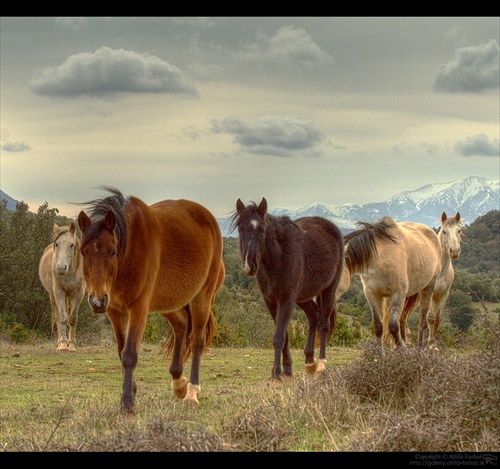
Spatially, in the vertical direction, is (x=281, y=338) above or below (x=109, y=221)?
below

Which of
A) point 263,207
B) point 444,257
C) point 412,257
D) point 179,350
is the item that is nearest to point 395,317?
point 412,257

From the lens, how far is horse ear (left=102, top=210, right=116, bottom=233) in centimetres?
622

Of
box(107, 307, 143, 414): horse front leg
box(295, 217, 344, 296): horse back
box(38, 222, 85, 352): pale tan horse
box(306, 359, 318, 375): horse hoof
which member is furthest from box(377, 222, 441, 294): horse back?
box(38, 222, 85, 352): pale tan horse

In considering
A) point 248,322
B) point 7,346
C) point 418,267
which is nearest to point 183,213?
point 418,267

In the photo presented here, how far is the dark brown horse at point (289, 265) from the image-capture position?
859 centimetres

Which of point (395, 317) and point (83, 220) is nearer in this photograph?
point (83, 220)

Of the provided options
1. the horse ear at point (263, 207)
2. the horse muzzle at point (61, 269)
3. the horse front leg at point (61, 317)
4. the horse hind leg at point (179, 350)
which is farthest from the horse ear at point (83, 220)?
the horse front leg at point (61, 317)

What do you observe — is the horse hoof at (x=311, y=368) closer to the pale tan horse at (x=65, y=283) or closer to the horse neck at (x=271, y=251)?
the horse neck at (x=271, y=251)

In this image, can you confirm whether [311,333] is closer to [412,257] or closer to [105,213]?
[412,257]

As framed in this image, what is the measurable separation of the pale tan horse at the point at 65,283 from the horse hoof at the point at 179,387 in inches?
253

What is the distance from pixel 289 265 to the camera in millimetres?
9086

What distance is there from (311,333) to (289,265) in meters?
1.62

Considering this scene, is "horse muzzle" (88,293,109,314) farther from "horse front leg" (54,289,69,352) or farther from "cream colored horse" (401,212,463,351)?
"horse front leg" (54,289,69,352)
